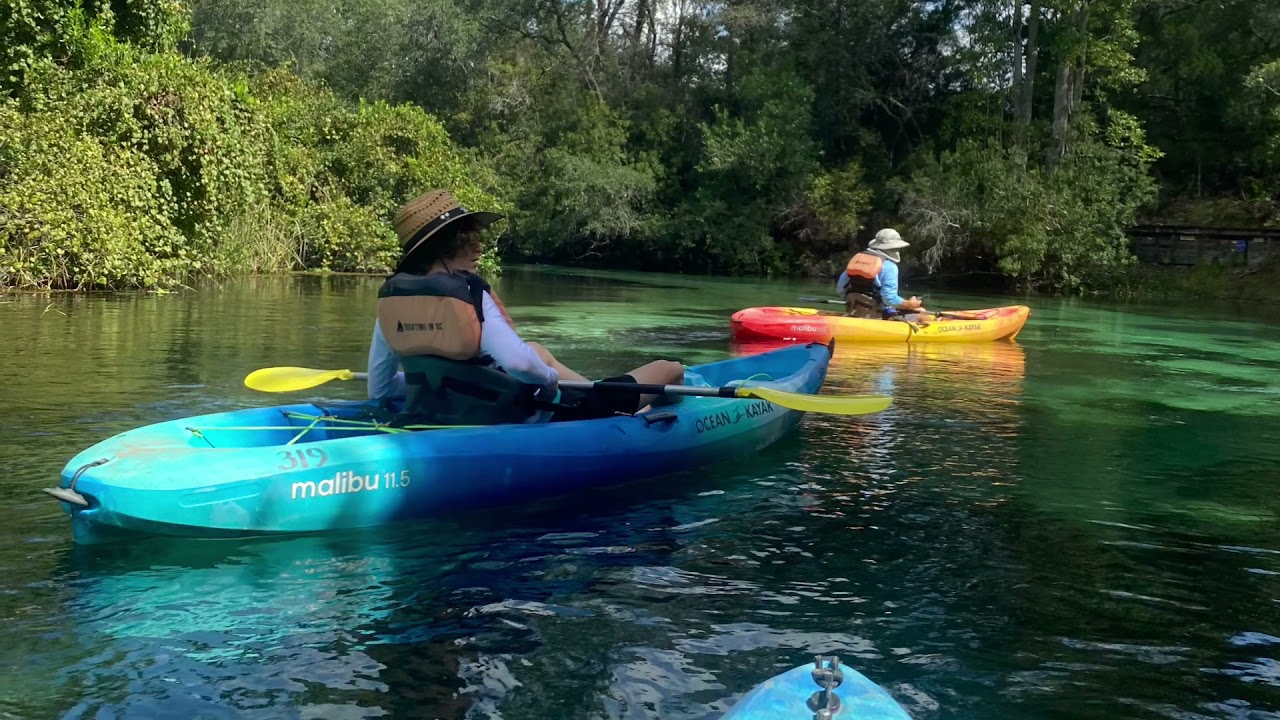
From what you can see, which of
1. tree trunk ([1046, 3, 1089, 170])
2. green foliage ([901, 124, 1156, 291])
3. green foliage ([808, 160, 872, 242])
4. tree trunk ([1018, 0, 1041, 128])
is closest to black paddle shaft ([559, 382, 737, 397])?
green foliage ([901, 124, 1156, 291])

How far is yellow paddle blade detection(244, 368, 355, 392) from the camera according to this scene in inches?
225

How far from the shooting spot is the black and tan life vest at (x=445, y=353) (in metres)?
4.43

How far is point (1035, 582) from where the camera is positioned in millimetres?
4023

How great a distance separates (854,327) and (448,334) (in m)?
7.52

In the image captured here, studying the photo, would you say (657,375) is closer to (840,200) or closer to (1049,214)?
(1049,214)

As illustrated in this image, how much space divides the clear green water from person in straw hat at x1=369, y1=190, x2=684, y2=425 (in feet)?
1.62

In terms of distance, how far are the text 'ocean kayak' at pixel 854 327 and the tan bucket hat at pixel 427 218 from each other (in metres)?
7.17

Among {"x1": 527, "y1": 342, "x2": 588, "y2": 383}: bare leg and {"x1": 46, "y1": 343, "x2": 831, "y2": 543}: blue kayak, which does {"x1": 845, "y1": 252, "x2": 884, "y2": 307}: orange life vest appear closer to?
{"x1": 46, "y1": 343, "x2": 831, "y2": 543}: blue kayak

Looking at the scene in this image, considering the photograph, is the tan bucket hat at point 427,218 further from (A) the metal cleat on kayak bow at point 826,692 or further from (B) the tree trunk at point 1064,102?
(B) the tree trunk at point 1064,102

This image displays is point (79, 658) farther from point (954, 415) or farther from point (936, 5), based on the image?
point (936, 5)

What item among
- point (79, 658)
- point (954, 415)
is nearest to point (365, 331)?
point (954, 415)

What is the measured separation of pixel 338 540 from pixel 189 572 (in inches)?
22.9

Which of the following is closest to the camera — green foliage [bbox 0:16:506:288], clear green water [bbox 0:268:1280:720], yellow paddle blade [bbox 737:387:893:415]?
clear green water [bbox 0:268:1280:720]

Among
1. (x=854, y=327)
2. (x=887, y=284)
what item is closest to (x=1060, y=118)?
(x=887, y=284)
